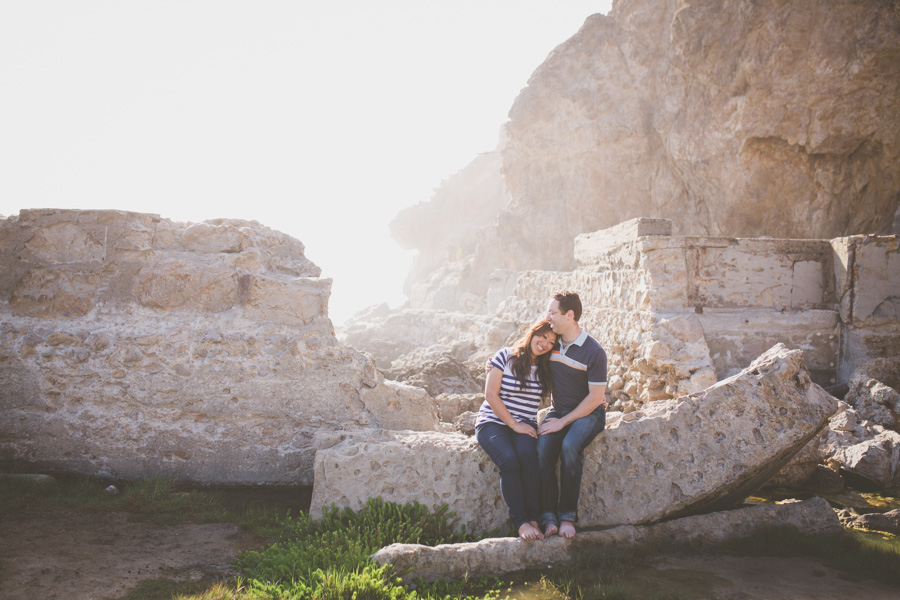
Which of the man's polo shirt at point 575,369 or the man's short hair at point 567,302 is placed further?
the man's short hair at point 567,302

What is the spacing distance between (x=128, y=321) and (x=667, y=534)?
4.60 meters

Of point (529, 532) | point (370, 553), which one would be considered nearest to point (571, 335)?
point (529, 532)

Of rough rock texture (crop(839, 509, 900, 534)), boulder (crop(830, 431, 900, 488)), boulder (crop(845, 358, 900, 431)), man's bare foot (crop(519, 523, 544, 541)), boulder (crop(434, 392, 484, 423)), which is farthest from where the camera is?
boulder (crop(434, 392, 484, 423))

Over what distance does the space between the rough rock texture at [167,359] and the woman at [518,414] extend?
4.74 feet

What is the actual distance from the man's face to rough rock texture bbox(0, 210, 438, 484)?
5.73 feet

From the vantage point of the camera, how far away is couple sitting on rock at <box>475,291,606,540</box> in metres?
3.50

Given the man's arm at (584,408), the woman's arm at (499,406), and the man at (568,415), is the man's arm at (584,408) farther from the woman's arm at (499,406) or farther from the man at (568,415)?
the woman's arm at (499,406)

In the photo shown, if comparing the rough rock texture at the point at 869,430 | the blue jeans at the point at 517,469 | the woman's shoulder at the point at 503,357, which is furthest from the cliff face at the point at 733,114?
the blue jeans at the point at 517,469

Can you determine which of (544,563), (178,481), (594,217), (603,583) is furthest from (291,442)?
(594,217)

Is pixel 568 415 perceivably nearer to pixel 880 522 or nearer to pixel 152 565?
pixel 880 522

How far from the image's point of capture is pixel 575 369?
3.76 meters

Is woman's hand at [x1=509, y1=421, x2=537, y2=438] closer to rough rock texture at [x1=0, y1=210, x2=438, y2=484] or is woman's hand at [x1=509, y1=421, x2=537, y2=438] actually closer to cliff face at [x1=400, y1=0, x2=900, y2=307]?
rough rock texture at [x1=0, y1=210, x2=438, y2=484]

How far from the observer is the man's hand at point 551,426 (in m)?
3.63

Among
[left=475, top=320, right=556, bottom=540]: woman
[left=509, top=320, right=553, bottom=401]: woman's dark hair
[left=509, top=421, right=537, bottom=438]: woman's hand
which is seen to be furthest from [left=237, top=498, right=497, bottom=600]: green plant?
[left=509, top=320, right=553, bottom=401]: woman's dark hair
